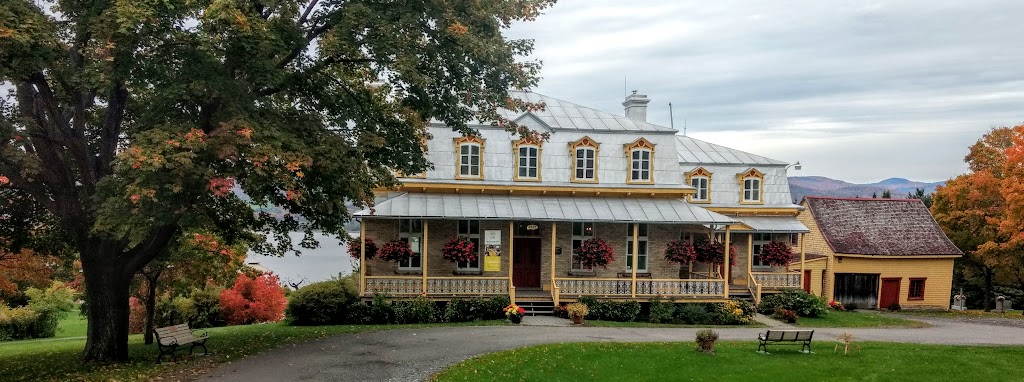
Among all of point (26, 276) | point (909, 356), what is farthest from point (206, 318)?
point (909, 356)

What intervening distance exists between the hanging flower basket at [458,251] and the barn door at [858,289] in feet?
65.3

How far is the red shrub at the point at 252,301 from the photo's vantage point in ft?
92.2

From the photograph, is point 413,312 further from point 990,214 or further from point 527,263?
point 990,214

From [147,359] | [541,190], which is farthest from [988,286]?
[147,359]

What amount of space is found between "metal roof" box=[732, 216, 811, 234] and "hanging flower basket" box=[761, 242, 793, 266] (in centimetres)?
144

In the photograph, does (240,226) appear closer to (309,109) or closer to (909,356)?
(309,109)

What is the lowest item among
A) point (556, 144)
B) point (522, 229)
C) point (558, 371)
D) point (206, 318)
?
point (206, 318)

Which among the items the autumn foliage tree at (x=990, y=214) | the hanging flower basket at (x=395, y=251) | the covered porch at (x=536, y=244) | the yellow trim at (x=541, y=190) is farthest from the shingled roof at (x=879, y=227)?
the hanging flower basket at (x=395, y=251)

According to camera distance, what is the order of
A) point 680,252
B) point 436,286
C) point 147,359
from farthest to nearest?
point 680,252, point 436,286, point 147,359

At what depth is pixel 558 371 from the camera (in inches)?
563

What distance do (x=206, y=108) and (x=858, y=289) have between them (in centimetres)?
3058

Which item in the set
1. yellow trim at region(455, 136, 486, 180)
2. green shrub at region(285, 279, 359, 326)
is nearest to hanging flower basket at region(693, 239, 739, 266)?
yellow trim at region(455, 136, 486, 180)

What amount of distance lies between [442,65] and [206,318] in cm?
1860

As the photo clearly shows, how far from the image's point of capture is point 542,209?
24125mm
